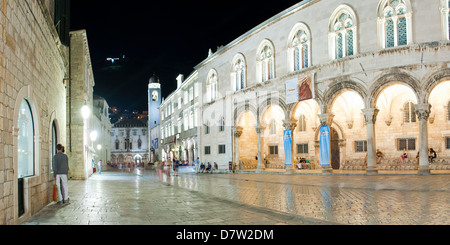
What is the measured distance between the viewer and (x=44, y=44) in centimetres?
1000

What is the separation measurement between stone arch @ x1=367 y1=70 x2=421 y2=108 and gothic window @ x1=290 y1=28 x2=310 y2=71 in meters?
5.59

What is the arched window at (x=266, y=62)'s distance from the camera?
1077 inches

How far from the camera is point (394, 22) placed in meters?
19.3

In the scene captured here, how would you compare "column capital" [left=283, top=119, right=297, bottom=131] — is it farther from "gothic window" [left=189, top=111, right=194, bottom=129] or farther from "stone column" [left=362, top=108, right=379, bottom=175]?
"gothic window" [left=189, top=111, right=194, bottom=129]

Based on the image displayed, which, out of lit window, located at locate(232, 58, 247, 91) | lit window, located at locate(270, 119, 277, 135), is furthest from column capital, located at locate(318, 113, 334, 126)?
lit window, located at locate(270, 119, 277, 135)

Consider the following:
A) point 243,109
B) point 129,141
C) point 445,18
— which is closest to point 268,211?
point 445,18

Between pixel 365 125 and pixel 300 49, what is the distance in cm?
691

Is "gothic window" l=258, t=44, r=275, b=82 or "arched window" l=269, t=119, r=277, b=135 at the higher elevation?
"gothic window" l=258, t=44, r=275, b=82

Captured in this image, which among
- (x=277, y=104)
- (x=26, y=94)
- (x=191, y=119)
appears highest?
(x=191, y=119)

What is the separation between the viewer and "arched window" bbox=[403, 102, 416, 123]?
75.2 ft

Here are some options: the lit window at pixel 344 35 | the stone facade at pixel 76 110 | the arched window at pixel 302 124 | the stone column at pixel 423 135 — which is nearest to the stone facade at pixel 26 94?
the stone facade at pixel 76 110

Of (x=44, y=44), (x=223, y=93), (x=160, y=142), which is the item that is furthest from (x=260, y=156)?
(x=160, y=142)

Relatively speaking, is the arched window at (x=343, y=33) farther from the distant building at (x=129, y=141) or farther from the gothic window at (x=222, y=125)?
the distant building at (x=129, y=141)

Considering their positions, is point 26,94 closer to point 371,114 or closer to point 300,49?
point 371,114
